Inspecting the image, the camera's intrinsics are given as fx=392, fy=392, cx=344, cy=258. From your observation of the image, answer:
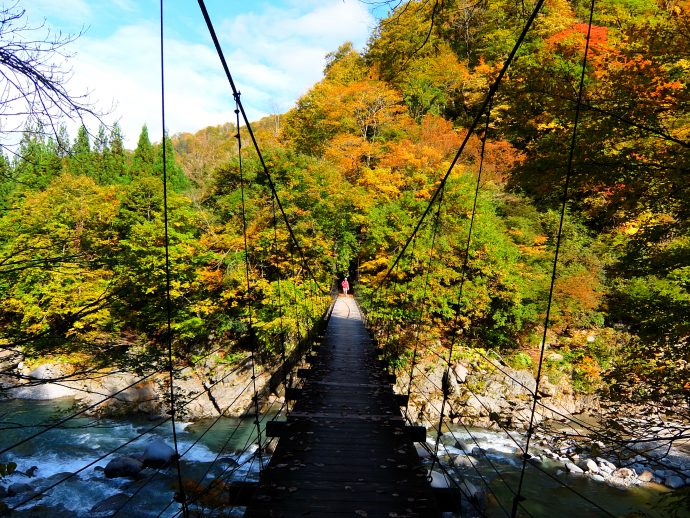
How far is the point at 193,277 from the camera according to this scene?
38.5 feet

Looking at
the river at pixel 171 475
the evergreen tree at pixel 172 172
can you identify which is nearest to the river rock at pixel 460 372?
the river at pixel 171 475

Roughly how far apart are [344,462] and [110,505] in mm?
5388

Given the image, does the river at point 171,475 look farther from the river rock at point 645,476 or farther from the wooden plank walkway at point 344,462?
the wooden plank walkway at point 344,462

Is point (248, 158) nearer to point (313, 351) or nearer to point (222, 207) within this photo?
point (222, 207)

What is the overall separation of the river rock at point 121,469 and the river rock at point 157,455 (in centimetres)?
30

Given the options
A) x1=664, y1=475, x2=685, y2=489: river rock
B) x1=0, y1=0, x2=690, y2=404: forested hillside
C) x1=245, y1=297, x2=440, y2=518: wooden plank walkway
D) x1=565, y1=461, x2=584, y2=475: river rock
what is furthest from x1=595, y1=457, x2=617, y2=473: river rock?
x1=245, y1=297, x2=440, y2=518: wooden plank walkway

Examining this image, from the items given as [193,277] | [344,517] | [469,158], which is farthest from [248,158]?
[344,517]

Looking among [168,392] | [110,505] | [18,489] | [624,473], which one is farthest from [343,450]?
[168,392]

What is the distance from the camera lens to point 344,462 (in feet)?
8.70

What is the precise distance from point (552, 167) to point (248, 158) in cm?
1230

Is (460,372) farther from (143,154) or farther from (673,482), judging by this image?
(143,154)

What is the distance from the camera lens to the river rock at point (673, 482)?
7.26 m

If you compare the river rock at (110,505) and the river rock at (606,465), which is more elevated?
the river rock at (110,505)

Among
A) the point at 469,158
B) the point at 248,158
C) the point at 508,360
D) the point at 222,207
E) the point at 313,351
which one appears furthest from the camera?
the point at 469,158
